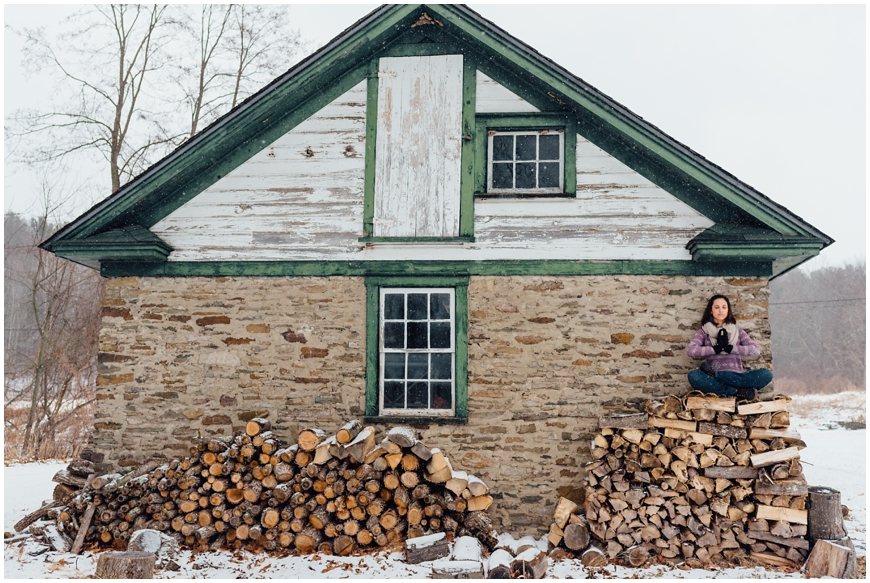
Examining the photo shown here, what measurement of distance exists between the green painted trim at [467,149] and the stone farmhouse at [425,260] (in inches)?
1.2

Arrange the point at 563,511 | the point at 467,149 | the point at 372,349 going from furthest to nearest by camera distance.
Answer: the point at 467,149 → the point at 372,349 → the point at 563,511

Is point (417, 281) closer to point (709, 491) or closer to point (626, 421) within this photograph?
point (626, 421)

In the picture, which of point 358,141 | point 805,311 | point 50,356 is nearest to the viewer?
point 358,141

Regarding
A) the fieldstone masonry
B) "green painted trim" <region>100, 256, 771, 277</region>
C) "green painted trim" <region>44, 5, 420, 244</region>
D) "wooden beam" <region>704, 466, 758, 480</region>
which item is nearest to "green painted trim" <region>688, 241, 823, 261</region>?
"green painted trim" <region>100, 256, 771, 277</region>

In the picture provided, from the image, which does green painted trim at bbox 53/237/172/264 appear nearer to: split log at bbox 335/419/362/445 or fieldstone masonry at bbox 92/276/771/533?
fieldstone masonry at bbox 92/276/771/533

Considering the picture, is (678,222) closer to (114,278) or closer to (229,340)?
(229,340)

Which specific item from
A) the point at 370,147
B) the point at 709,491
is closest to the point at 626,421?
the point at 709,491

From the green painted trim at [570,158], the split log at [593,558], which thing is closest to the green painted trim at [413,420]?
the split log at [593,558]

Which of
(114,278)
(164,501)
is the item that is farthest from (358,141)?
(164,501)

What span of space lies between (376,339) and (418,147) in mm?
2719

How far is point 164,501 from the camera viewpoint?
700cm

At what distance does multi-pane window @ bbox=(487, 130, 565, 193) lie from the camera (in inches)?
313

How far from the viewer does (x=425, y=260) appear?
781 cm

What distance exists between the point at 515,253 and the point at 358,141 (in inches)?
107
